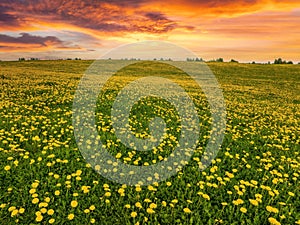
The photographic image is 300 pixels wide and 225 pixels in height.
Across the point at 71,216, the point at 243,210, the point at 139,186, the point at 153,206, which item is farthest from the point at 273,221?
the point at 71,216

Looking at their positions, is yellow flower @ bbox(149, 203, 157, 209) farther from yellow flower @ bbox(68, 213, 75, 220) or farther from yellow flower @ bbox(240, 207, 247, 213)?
yellow flower @ bbox(240, 207, 247, 213)

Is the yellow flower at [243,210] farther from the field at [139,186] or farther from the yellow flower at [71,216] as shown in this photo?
the yellow flower at [71,216]

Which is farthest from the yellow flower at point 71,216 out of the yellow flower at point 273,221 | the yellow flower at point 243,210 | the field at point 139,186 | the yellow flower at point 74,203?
the yellow flower at point 273,221

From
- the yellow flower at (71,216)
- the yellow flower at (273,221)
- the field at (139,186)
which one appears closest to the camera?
the yellow flower at (71,216)

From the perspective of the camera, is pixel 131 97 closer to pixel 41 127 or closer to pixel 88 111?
pixel 88 111

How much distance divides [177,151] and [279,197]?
260cm

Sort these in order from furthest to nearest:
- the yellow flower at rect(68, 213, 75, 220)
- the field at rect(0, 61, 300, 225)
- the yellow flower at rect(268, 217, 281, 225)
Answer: the field at rect(0, 61, 300, 225)
the yellow flower at rect(268, 217, 281, 225)
the yellow flower at rect(68, 213, 75, 220)

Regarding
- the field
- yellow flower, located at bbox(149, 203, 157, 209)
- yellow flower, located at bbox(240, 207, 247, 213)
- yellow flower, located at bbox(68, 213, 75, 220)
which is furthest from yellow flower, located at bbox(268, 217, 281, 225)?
yellow flower, located at bbox(68, 213, 75, 220)

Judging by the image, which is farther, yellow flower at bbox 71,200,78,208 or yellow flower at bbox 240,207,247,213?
yellow flower at bbox 240,207,247,213

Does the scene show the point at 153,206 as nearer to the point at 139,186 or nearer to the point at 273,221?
the point at 139,186

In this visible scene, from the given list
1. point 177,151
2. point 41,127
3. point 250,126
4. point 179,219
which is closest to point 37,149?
point 41,127

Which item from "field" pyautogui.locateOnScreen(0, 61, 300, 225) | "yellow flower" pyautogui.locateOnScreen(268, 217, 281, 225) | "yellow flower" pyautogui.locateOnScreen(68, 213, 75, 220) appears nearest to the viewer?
"yellow flower" pyautogui.locateOnScreen(68, 213, 75, 220)

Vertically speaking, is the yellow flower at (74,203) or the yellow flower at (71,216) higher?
the yellow flower at (74,203)

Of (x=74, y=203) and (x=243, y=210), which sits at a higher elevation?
(x=74, y=203)
